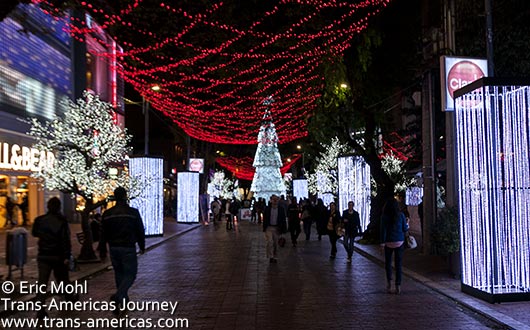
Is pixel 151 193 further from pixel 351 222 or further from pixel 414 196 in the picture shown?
pixel 414 196

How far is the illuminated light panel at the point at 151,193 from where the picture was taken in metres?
27.5

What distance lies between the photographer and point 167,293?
12289 millimetres

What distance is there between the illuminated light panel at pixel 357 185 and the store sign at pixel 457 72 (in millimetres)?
13503

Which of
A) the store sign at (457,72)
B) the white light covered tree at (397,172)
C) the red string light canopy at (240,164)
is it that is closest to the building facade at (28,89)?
the store sign at (457,72)

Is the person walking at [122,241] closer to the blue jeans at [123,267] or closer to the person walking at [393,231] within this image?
the blue jeans at [123,267]

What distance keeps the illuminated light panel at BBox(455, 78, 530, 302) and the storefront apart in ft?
67.1

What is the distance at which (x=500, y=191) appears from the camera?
10891 mm

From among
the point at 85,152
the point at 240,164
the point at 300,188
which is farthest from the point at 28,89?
the point at 240,164

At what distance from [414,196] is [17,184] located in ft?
62.2

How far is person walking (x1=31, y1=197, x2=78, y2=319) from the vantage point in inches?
368

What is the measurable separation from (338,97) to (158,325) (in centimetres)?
1326

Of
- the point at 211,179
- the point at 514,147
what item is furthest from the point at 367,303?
the point at 211,179

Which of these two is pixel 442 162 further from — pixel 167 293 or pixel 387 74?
pixel 167 293

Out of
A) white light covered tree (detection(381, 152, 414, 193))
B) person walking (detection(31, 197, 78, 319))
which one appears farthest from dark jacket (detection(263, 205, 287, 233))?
white light covered tree (detection(381, 152, 414, 193))
